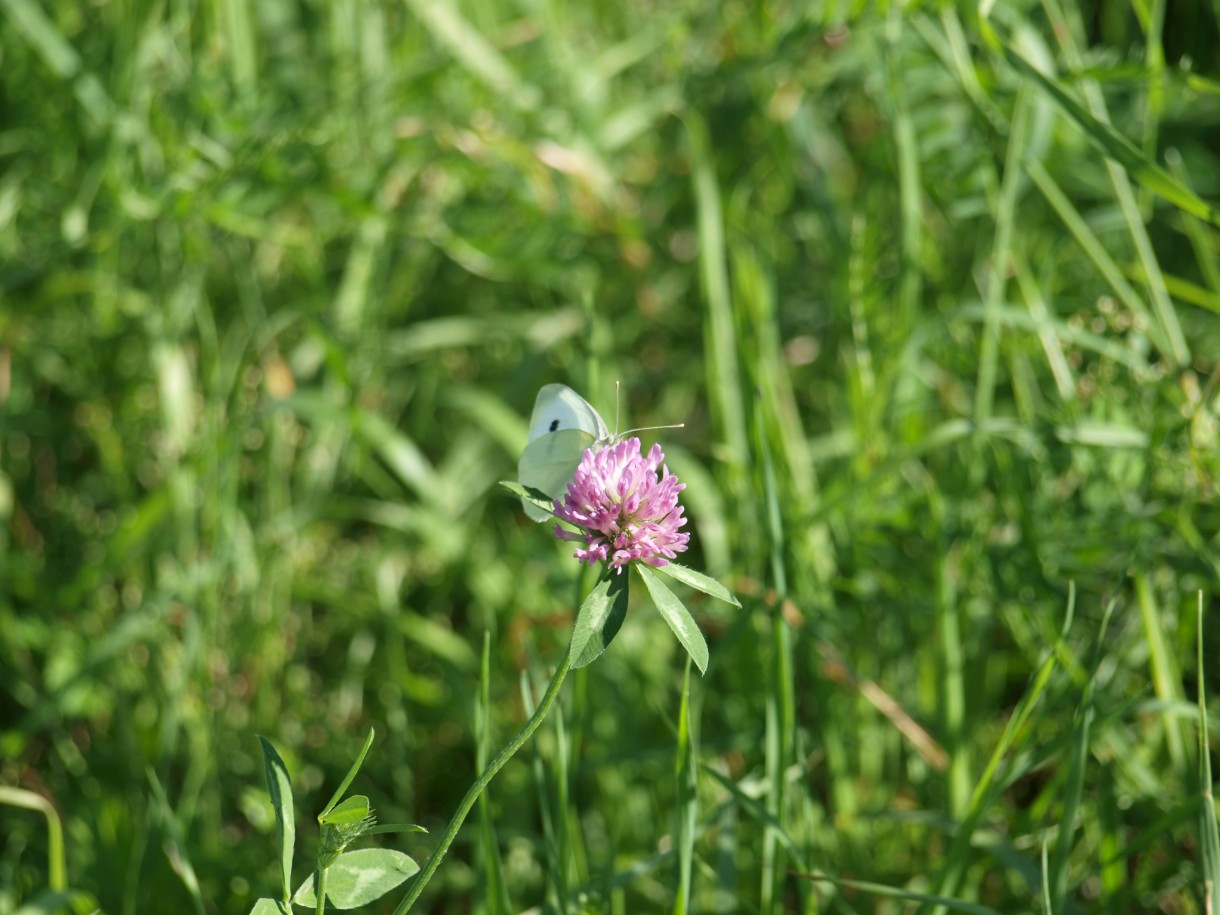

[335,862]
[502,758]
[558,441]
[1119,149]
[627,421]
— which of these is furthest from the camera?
[627,421]

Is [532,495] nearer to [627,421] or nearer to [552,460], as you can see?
[552,460]

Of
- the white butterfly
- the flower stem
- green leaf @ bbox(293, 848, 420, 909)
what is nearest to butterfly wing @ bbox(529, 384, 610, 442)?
the white butterfly

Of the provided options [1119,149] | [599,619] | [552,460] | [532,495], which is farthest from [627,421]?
[599,619]

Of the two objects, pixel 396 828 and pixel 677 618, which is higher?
pixel 677 618

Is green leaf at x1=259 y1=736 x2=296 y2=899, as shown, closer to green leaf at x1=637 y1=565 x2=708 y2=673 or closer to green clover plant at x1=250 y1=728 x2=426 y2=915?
green clover plant at x1=250 y1=728 x2=426 y2=915

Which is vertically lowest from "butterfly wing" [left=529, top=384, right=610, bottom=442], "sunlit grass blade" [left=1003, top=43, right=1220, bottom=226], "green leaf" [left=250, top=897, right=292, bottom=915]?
"green leaf" [left=250, top=897, right=292, bottom=915]
